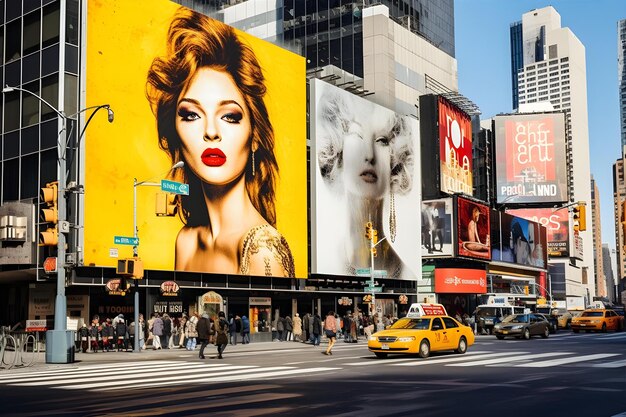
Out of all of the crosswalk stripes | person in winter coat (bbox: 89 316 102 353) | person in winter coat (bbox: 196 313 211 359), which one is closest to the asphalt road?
the crosswalk stripes

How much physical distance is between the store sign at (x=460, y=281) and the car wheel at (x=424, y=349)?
160 ft

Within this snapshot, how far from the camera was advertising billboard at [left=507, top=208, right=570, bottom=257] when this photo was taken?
442 feet

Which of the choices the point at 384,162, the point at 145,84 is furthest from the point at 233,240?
the point at 384,162

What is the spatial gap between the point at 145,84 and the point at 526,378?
30.6 m

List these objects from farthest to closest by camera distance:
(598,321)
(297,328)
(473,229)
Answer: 1. (473,229)
2. (598,321)
3. (297,328)

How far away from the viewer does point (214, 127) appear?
4681 cm

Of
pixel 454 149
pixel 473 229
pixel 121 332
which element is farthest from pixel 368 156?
pixel 121 332

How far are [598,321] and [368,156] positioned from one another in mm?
21103

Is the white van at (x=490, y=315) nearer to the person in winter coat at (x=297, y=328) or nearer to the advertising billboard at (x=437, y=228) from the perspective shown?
the person in winter coat at (x=297, y=328)

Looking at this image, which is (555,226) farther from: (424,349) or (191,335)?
(424,349)

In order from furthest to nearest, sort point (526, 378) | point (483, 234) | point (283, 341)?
point (483, 234) < point (283, 341) < point (526, 378)

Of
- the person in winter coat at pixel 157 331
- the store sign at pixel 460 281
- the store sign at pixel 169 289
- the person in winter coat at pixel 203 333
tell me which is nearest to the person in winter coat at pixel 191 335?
the person in winter coat at pixel 157 331

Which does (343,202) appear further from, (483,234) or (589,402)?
(589,402)

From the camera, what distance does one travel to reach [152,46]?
43594mm
